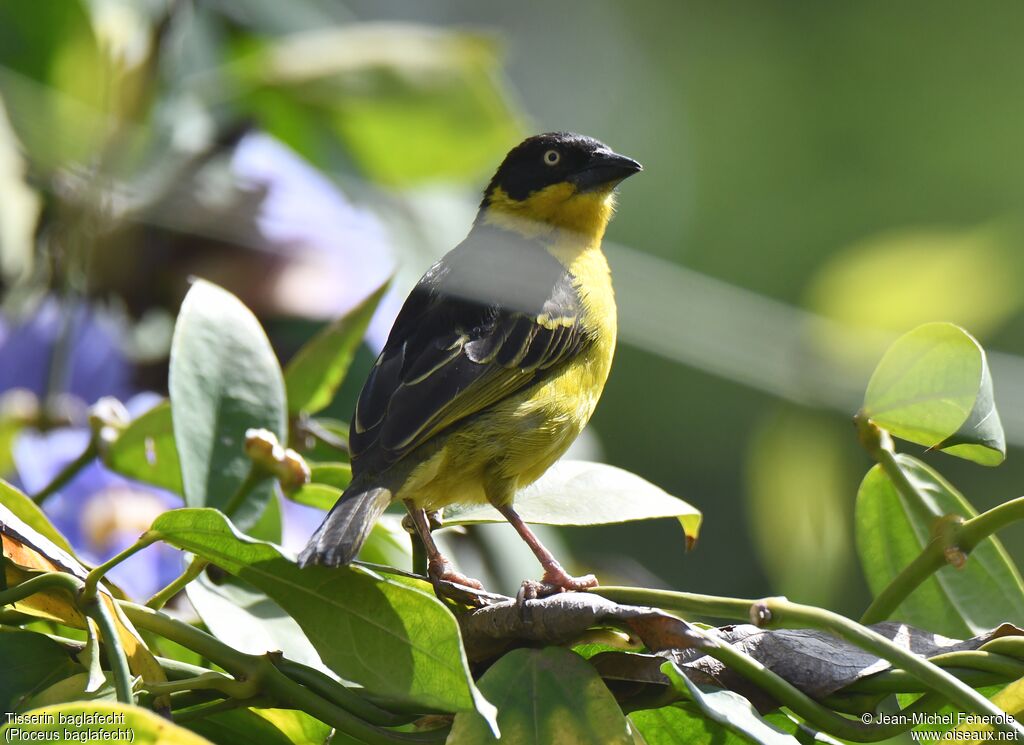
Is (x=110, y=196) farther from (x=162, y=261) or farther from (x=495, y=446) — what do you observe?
(x=495, y=446)

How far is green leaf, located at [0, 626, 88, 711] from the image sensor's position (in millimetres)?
1306

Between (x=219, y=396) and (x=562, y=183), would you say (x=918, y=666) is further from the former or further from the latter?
(x=562, y=183)

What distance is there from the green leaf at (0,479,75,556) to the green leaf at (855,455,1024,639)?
3.18 feet

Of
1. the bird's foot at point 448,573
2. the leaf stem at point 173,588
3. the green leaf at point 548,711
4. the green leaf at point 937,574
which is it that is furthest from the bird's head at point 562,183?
the green leaf at point 548,711

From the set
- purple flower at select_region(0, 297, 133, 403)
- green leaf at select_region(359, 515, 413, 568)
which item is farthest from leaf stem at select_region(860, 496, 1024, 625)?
purple flower at select_region(0, 297, 133, 403)

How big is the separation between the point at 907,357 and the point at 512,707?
2.17 ft

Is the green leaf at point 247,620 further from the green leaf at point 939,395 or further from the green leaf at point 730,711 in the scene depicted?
the green leaf at point 939,395

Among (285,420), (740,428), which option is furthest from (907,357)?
(740,428)

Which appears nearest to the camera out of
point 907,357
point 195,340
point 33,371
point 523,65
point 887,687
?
point 887,687

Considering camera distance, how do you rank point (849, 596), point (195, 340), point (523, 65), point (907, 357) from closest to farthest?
1. point (907, 357)
2. point (195, 340)
3. point (849, 596)
4. point (523, 65)

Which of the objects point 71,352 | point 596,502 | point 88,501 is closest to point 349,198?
point 71,352

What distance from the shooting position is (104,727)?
3.47ft

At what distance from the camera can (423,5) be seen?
37.1 feet

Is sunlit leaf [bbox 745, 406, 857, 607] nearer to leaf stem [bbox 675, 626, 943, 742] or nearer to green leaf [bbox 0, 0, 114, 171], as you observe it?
leaf stem [bbox 675, 626, 943, 742]
